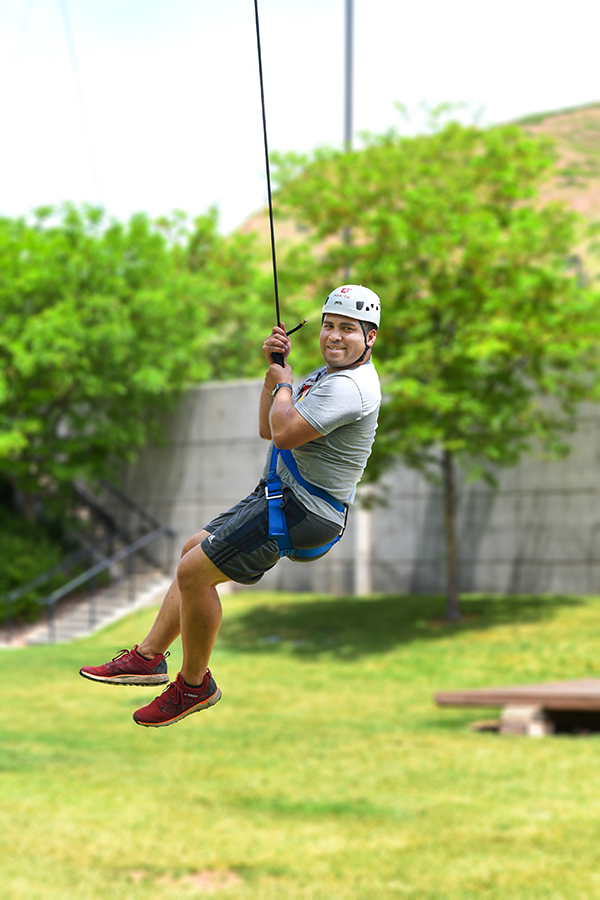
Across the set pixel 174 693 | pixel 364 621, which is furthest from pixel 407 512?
pixel 174 693

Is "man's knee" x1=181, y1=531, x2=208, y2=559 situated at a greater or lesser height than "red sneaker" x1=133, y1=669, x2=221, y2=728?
greater

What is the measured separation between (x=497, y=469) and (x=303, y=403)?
31068mm

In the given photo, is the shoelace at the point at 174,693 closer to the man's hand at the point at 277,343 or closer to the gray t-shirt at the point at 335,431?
the gray t-shirt at the point at 335,431

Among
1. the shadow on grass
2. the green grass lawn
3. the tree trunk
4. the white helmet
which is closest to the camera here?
the white helmet

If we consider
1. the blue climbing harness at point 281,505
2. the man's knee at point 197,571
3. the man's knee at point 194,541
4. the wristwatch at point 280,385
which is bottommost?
the man's knee at point 197,571

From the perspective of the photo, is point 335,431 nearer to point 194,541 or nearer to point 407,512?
point 194,541

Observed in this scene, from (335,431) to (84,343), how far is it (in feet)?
111

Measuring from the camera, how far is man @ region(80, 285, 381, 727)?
3049 millimetres

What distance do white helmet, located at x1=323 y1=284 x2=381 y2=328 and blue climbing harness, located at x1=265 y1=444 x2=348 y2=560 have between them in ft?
1.63

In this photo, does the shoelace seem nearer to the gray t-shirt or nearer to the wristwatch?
the gray t-shirt

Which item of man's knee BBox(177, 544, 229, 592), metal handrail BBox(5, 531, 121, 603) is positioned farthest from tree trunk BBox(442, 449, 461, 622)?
man's knee BBox(177, 544, 229, 592)

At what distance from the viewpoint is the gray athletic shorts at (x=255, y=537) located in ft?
10.8

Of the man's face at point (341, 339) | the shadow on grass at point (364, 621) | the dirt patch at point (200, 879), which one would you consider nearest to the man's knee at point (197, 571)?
the man's face at point (341, 339)

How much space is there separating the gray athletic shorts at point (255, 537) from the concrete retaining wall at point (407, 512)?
28147 mm
